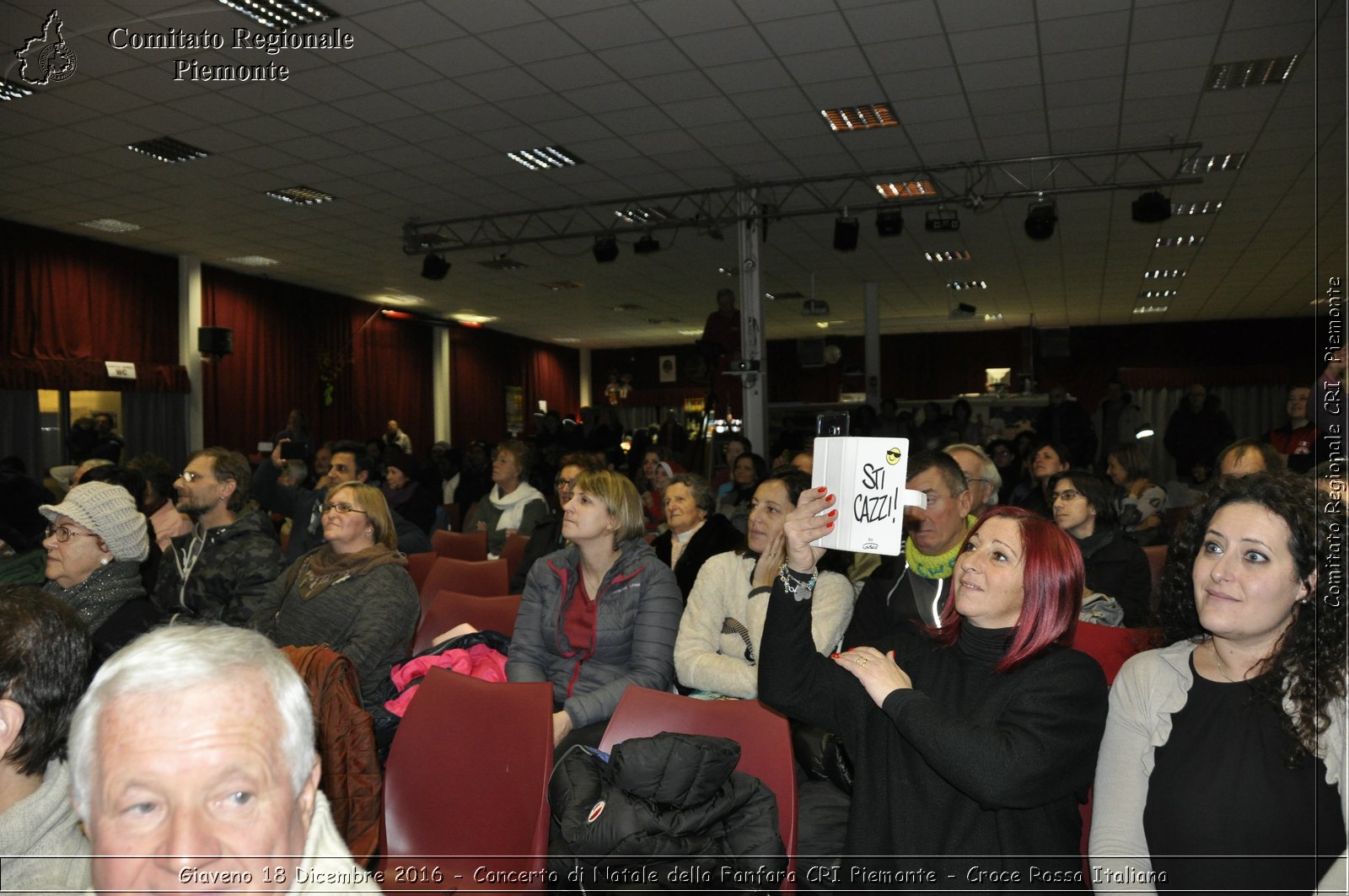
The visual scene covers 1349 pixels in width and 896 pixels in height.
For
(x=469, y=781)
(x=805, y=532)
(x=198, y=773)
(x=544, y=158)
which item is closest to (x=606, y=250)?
(x=544, y=158)

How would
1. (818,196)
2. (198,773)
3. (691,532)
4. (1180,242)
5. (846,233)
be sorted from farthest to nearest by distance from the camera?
(1180,242) → (818,196) → (846,233) → (691,532) → (198,773)

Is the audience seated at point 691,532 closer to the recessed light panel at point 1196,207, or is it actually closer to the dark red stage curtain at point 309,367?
the recessed light panel at point 1196,207

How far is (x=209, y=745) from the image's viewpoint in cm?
112

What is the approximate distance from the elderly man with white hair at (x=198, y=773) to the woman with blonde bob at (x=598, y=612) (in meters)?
1.81

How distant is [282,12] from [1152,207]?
22.6 feet

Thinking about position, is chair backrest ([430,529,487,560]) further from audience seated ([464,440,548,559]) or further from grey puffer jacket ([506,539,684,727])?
grey puffer jacket ([506,539,684,727])

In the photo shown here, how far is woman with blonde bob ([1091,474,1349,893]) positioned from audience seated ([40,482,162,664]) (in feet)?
8.91

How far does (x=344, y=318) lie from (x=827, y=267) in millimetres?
8100

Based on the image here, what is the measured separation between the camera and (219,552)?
3812 millimetres

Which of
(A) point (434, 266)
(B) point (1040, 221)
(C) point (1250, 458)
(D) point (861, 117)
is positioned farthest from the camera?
(A) point (434, 266)

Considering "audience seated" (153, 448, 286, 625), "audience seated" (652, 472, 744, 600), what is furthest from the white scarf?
"audience seated" (153, 448, 286, 625)

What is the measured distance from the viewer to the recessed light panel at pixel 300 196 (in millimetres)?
9009

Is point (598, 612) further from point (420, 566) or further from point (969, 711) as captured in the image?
point (420, 566)

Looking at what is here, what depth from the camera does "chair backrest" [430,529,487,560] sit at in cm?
581
